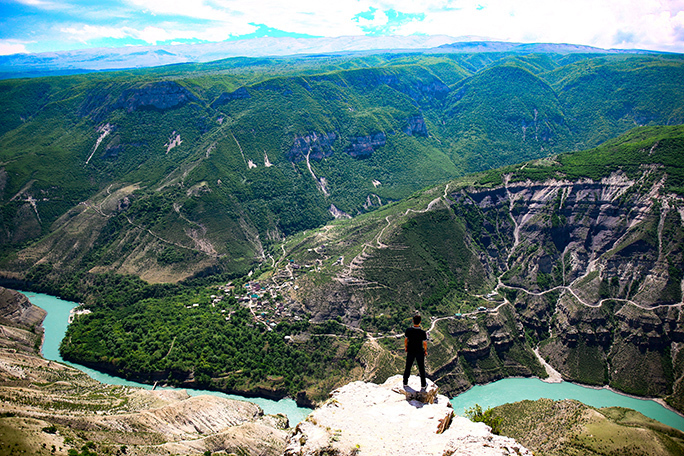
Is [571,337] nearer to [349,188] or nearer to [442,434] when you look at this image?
[442,434]

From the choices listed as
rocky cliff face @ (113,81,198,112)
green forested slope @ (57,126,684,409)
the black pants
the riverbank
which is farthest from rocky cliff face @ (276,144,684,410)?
rocky cliff face @ (113,81,198,112)

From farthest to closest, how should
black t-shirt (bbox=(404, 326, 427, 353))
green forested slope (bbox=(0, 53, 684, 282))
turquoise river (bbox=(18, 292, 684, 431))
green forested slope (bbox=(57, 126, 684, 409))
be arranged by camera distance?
green forested slope (bbox=(0, 53, 684, 282))
green forested slope (bbox=(57, 126, 684, 409))
turquoise river (bbox=(18, 292, 684, 431))
black t-shirt (bbox=(404, 326, 427, 353))

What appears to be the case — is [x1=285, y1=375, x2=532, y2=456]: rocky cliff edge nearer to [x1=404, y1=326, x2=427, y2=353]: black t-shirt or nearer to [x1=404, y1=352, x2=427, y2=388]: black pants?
[x1=404, y1=352, x2=427, y2=388]: black pants

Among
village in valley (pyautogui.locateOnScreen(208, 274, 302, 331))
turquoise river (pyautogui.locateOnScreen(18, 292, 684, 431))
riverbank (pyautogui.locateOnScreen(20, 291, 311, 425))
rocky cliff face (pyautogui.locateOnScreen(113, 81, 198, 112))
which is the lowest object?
turquoise river (pyautogui.locateOnScreen(18, 292, 684, 431))

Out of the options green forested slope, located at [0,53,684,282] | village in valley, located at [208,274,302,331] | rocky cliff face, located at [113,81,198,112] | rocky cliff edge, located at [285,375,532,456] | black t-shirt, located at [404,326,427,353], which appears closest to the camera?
rocky cliff edge, located at [285,375,532,456]

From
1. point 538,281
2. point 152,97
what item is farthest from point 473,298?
point 152,97

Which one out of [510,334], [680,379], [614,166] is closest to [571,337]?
[510,334]
